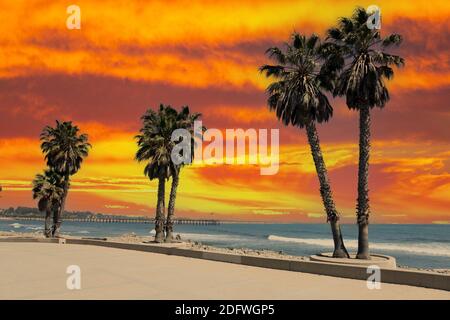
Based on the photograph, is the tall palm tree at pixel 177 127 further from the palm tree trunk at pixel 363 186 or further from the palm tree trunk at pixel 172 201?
the palm tree trunk at pixel 363 186

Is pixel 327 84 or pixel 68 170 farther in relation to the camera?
pixel 68 170

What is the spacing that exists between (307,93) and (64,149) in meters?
42.0

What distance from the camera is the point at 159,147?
162ft

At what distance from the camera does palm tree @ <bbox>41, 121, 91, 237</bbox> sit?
205 feet

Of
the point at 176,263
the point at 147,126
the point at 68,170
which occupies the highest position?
the point at 147,126

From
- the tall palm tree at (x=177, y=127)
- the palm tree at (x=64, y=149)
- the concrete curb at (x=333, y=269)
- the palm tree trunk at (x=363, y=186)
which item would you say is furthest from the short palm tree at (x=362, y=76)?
the palm tree at (x=64, y=149)

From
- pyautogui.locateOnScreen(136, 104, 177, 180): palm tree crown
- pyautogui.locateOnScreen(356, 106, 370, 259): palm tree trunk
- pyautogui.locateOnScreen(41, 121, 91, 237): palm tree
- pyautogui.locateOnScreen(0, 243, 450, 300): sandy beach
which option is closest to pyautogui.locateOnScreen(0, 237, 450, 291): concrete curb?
pyautogui.locateOnScreen(0, 243, 450, 300): sandy beach

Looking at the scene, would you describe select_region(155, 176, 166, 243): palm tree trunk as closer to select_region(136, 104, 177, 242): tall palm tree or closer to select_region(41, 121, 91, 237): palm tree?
select_region(136, 104, 177, 242): tall palm tree

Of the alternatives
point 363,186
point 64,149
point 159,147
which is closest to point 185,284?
point 363,186

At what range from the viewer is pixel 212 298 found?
12758 mm

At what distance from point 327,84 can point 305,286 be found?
799 inches
